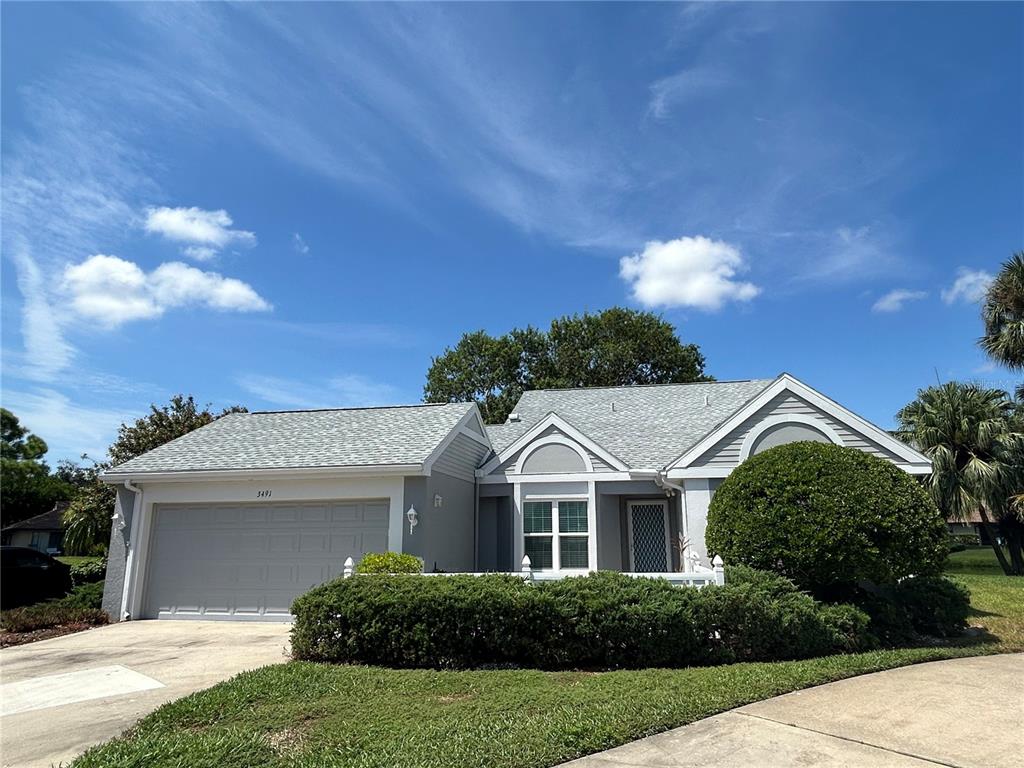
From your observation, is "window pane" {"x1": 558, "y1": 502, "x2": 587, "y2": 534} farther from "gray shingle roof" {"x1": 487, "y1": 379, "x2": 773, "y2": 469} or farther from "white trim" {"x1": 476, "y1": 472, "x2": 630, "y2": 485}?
"gray shingle roof" {"x1": 487, "y1": 379, "x2": 773, "y2": 469}

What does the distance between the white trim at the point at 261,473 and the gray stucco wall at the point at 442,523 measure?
427 mm

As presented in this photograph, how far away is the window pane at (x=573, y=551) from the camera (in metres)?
13.9

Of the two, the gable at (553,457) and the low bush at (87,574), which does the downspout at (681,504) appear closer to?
the gable at (553,457)

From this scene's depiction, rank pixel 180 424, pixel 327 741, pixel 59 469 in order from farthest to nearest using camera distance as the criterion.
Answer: pixel 59 469
pixel 180 424
pixel 327 741

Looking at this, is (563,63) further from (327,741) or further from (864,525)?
(327,741)

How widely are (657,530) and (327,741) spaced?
35.9 feet

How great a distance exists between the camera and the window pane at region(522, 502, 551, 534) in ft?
47.1

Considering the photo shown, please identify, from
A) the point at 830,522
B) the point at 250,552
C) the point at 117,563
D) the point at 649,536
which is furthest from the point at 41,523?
the point at 830,522

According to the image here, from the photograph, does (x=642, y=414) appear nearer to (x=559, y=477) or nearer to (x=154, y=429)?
(x=559, y=477)

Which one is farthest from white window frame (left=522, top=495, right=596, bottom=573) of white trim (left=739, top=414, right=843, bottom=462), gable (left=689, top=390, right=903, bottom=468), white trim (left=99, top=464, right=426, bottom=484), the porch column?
white trim (left=739, top=414, right=843, bottom=462)

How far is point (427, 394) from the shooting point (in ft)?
133

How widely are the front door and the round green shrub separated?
4.94 meters

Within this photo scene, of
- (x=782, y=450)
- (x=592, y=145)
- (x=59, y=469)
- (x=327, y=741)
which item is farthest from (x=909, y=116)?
(x=59, y=469)

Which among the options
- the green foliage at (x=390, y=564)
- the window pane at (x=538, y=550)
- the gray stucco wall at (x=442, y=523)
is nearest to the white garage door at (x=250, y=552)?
the gray stucco wall at (x=442, y=523)
